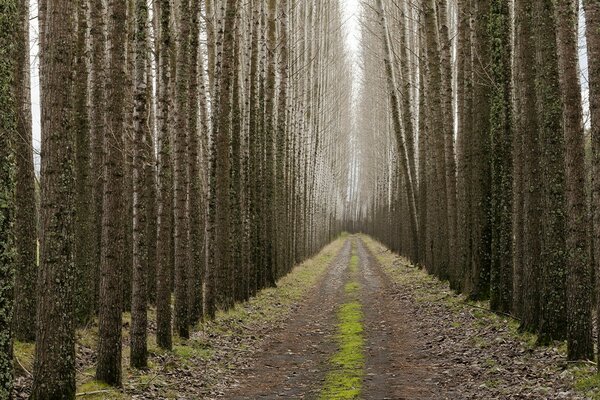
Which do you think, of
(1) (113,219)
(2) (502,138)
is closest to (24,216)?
(1) (113,219)

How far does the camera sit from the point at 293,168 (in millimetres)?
29141

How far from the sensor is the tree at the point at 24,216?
363 inches

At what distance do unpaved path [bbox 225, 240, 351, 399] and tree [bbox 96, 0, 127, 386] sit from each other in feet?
5.76

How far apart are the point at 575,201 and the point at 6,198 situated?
6.75 metres

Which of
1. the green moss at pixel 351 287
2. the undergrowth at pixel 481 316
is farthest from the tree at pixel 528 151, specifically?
the green moss at pixel 351 287

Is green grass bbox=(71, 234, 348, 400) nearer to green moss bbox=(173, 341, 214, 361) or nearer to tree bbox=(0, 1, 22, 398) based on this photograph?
green moss bbox=(173, 341, 214, 361)

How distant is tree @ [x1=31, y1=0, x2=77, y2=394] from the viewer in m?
6.57

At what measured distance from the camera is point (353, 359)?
35.6ft

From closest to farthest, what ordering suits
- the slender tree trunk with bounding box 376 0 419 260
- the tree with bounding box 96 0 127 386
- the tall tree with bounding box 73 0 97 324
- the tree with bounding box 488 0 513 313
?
the tree with bounding box 96 0 127 386 < the tall tree with bounding box 73 0 97 324 < the tree with bounding box 488 0 513 313 < the slender tree trunk with bounding box 376 0 419 260

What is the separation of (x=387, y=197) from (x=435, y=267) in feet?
97.5

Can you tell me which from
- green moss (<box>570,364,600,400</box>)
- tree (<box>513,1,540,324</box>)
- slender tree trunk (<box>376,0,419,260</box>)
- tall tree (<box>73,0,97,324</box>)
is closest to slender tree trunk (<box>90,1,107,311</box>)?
tall tree (<box>73,0,97,324</box>)

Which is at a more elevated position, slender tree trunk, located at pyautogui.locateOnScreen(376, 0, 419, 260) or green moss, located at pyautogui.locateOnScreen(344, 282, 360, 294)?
slender tree trunk, located at pyautogui.locateOnScreen(376, 0, 419, 260)

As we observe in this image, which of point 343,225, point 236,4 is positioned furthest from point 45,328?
point 343,225

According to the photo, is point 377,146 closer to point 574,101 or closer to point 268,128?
point 268,128
